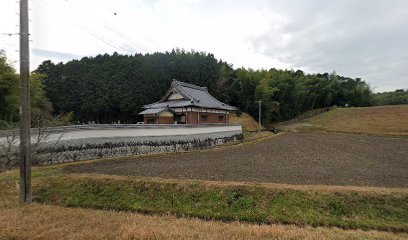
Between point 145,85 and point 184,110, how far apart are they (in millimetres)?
15486

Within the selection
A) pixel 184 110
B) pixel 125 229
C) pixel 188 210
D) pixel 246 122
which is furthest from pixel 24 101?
pixel 246 122

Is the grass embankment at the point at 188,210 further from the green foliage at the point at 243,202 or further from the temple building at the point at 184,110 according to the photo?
the temple building at the point at 184,110

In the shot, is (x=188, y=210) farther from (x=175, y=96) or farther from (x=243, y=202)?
(x=175, y=96)

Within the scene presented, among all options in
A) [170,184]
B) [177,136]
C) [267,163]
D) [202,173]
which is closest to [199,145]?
[177,136]

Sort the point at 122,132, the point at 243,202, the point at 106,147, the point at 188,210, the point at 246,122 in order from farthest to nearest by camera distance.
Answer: the point at 246,122
the point at 122,132
the point at 106,147
the point at 243,202
the point at 188,210

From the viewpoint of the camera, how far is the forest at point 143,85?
133ft

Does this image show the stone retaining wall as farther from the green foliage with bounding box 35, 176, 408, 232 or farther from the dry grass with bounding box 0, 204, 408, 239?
the dry grass with bounding box 0, 204, 408, 239

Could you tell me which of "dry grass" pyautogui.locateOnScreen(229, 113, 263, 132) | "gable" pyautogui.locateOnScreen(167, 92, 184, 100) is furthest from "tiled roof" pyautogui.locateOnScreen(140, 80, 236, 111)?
"dry grass" pyautogui.locateOnScreen(229, 113, 263, 132)

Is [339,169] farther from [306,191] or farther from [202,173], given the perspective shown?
[202,173]

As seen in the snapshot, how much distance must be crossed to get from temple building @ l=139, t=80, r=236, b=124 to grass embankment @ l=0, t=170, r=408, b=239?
735 inches

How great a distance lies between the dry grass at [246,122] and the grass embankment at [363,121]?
647 cm

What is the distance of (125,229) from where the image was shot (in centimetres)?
451

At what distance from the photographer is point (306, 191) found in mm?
6711

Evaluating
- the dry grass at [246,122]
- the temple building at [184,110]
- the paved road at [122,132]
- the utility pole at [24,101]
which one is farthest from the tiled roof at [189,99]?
the utility pole at [24,101]
